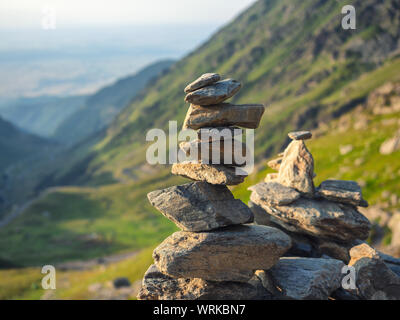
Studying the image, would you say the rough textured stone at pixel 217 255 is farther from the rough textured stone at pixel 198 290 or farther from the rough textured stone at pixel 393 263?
the rough textured stone at pixel 393 263

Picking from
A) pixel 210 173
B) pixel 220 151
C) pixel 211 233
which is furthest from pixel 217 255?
pixel 220 151

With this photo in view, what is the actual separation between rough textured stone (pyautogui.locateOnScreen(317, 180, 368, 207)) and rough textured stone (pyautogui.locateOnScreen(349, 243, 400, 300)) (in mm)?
4720

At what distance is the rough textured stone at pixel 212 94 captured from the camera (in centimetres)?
2522

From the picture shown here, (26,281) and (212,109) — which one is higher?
(212,109)

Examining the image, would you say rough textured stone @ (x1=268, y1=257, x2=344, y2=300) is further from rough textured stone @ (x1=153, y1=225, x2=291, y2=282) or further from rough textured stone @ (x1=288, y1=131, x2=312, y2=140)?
rough textured stone @ (x1=288, y1=131, x2=312, y2=140)

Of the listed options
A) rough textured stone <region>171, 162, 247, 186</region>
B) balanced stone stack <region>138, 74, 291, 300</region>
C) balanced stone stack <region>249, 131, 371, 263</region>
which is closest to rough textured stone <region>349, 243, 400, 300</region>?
balanced stone stack <region>249, 131, 371, 263</region>

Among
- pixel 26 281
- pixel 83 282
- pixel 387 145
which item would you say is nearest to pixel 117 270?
pixel 83 282

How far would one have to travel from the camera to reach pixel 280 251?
26469mm

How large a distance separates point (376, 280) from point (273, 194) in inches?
404

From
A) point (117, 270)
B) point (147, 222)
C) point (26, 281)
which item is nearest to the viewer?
point (26, 281)

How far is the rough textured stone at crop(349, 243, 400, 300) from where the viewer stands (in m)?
28.5

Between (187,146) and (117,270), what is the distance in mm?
89723

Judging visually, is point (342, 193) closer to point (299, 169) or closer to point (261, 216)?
point (299, 169)
